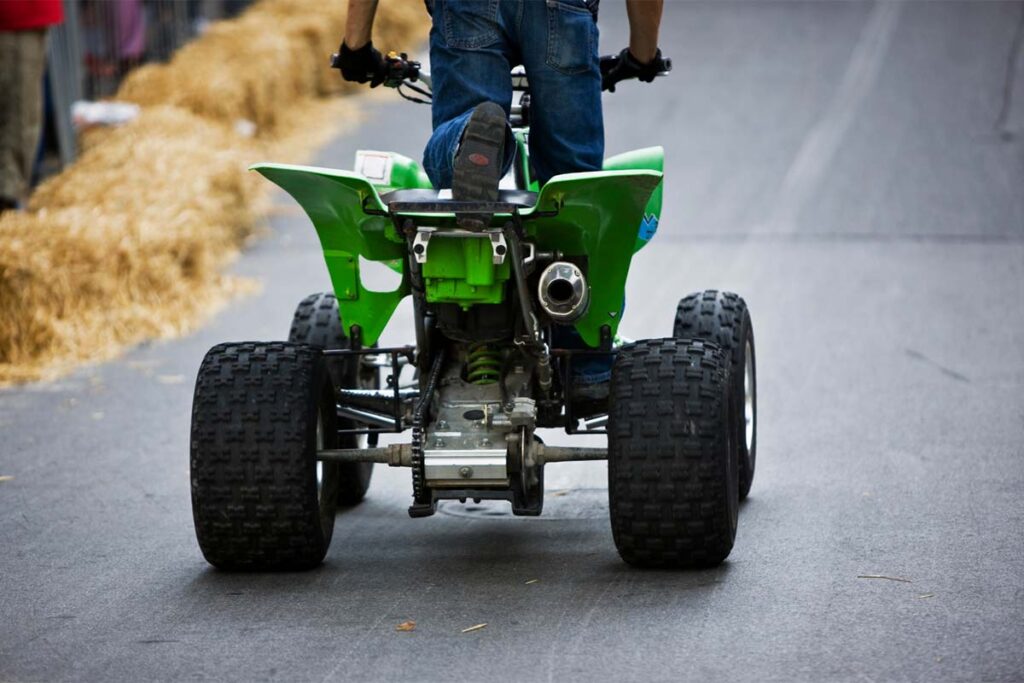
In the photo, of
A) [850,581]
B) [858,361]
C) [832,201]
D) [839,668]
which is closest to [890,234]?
[832,201]

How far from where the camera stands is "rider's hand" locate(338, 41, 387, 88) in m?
5.76

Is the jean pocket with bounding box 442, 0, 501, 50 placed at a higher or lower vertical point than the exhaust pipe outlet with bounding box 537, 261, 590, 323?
higher

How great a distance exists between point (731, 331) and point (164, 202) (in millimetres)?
6071

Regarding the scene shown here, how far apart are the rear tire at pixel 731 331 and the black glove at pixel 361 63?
1.44 m

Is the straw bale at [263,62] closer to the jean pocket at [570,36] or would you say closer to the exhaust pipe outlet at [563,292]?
the jean pocket at [570,36]

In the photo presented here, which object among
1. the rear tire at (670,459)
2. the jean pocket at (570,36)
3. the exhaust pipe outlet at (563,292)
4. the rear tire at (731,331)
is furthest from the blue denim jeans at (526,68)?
the rear tire at (731,331)

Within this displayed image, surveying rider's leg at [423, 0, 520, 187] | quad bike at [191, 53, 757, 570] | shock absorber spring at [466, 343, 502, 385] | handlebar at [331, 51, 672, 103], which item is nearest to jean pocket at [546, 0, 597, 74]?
rider's leg at [423, 0, 520, 187]

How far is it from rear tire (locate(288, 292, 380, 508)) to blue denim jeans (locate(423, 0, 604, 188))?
132 cm

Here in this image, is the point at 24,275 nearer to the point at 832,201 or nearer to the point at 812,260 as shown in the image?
the point at 812,260

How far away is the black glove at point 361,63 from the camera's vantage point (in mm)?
5758

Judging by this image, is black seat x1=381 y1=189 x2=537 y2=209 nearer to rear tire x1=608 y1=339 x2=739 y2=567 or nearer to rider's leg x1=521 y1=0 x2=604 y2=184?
rider's leg x1=521 y1=0 x2=604 y2=184

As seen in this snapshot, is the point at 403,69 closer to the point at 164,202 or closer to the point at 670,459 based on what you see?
the point at 670,459

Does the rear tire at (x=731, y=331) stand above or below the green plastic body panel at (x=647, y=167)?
below

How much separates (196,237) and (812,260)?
13.6 feet
